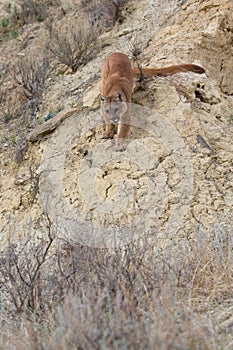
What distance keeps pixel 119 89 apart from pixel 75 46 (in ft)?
11.1

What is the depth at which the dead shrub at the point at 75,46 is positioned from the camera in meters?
10.2

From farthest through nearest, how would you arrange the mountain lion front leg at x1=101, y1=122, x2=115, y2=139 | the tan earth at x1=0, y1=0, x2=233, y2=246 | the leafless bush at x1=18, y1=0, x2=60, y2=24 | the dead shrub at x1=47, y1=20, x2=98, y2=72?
the leafless bush at x1=18, y1=0, x2=60, y2=24, the dead shrub at x1=47, y1=20, x2=98, y2=72, the mountain lion front leg at x1=101, y1=122, x2=115, y2=139, the tan earth at x1=0, y1=0, x2=233, y2=246

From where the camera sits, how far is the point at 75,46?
10.5 m

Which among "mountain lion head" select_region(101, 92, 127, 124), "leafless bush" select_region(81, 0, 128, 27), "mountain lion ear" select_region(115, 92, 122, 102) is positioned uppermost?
"leafless bush" select_region(81, 0, 128, 27)

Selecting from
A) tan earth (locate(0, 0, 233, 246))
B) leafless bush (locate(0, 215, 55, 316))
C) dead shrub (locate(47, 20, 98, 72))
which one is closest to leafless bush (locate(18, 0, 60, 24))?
dead shrub (locate(47, 20, 98, 72))

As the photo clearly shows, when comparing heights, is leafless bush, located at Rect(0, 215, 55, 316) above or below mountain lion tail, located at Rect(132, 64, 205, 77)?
below

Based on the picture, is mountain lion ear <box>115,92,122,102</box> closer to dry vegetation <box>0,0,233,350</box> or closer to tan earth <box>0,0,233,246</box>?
tan earth <box>0,0,233,246</box>

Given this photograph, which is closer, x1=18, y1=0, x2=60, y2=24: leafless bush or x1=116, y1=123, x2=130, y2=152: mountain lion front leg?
x1=116, y1=123, x2=130, y2=152: mountain lion front leg

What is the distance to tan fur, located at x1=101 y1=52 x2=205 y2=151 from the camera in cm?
721

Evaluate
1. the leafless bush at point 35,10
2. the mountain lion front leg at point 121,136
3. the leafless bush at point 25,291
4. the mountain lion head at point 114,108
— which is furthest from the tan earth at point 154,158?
the leafless bush at point 35,10

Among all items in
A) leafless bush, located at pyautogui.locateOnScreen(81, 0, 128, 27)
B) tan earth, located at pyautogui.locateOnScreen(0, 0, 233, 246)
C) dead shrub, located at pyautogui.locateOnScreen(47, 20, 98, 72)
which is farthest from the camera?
leafless bush, located at pyautogui.locateOnScreen(81, 0, 128, 27)

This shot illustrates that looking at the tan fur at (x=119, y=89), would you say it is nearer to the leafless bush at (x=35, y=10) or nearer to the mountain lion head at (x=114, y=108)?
the mountain lion head at (x=114, y=108)

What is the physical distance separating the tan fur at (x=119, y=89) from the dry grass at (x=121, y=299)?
216 centimetres

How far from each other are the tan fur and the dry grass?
7.08 ft
